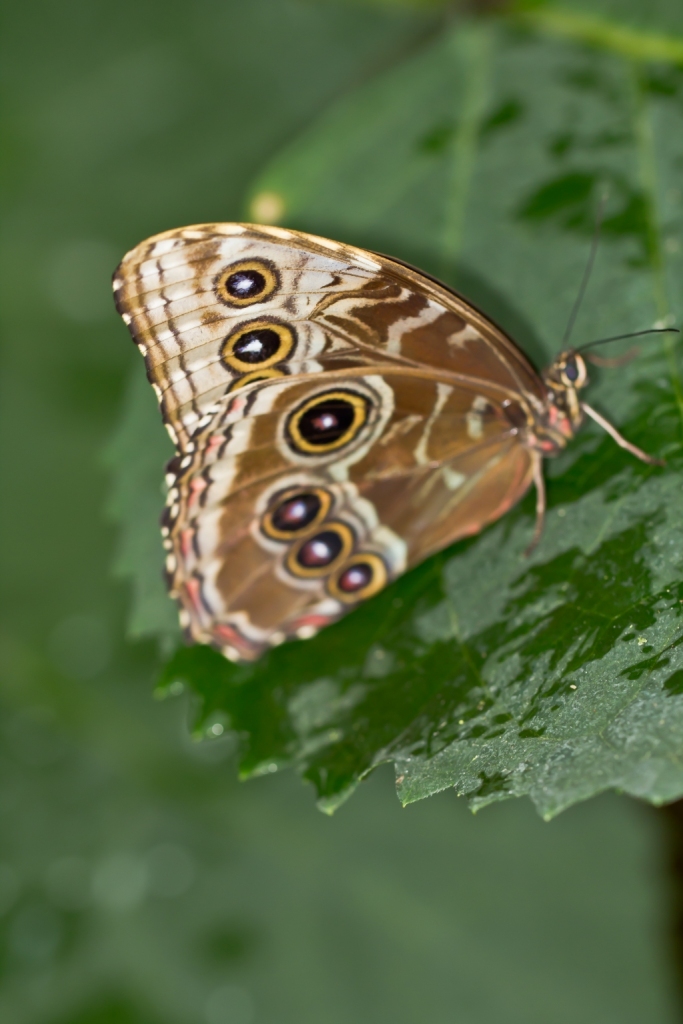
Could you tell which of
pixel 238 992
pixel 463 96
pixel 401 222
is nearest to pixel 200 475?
pixel 401 222

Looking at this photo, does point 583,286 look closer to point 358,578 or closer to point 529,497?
point 529,497

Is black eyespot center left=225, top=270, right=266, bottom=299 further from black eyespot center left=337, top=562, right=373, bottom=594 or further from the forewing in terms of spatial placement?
black eyespot center left=337, top=562, right=373, bottom=594

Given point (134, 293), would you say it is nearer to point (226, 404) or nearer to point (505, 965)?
point (226, 404)

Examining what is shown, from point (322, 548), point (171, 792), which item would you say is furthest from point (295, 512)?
point (171, 792)

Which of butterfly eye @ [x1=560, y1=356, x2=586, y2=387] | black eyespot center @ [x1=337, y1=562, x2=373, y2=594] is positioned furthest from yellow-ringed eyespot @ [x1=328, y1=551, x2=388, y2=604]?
butterfly eye @ [x1=560, y1=356, x2=586, y2=387]

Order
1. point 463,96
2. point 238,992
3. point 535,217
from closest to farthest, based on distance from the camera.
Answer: point 535,217 → point 463,96 → point 238,992

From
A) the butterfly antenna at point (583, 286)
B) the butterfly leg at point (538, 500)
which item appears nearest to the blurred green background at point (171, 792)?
the butterfly antenna at point (583, 286)

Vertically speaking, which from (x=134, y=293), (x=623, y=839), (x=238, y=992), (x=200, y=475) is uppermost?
(x=134, y=293)

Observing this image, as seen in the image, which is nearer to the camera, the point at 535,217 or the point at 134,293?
the point at 134,293

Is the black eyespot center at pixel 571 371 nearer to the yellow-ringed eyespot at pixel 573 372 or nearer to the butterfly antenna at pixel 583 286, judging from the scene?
the yellow-ringed eyespot at pixel 573 372
